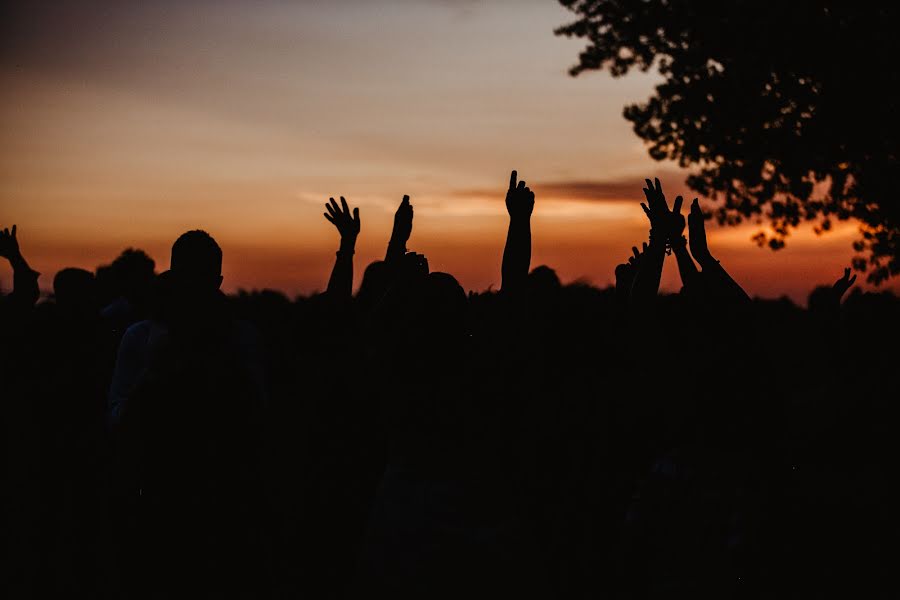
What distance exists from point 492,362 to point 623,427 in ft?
21.8

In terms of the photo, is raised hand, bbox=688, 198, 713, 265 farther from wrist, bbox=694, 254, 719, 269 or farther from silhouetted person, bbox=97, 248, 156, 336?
silhouetted person, bbox=97, 248, 156, 336

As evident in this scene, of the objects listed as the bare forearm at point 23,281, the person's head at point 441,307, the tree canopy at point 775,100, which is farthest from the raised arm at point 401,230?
the tree canopy at point 775,100

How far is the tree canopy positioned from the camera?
14547 mm

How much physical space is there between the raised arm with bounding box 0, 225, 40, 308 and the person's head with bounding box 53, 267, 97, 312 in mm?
224

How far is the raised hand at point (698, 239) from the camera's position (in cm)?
425

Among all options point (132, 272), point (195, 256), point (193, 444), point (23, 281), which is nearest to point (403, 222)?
point (195, 256)

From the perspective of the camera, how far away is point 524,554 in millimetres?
4852

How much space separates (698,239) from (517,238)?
83cm

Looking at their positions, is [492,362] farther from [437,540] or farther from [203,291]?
[437,540]

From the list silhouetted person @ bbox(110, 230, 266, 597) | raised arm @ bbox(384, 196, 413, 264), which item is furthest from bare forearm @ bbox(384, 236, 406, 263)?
silhouetted person @ bbox(110, 230, 266, 597)

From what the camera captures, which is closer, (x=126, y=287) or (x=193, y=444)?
(x=193, y=444)

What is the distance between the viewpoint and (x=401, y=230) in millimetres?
5355

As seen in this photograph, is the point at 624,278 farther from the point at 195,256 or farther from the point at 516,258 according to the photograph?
the point at 195,256

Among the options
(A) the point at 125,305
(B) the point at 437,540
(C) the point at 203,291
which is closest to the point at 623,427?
(B) the point at 437,540
